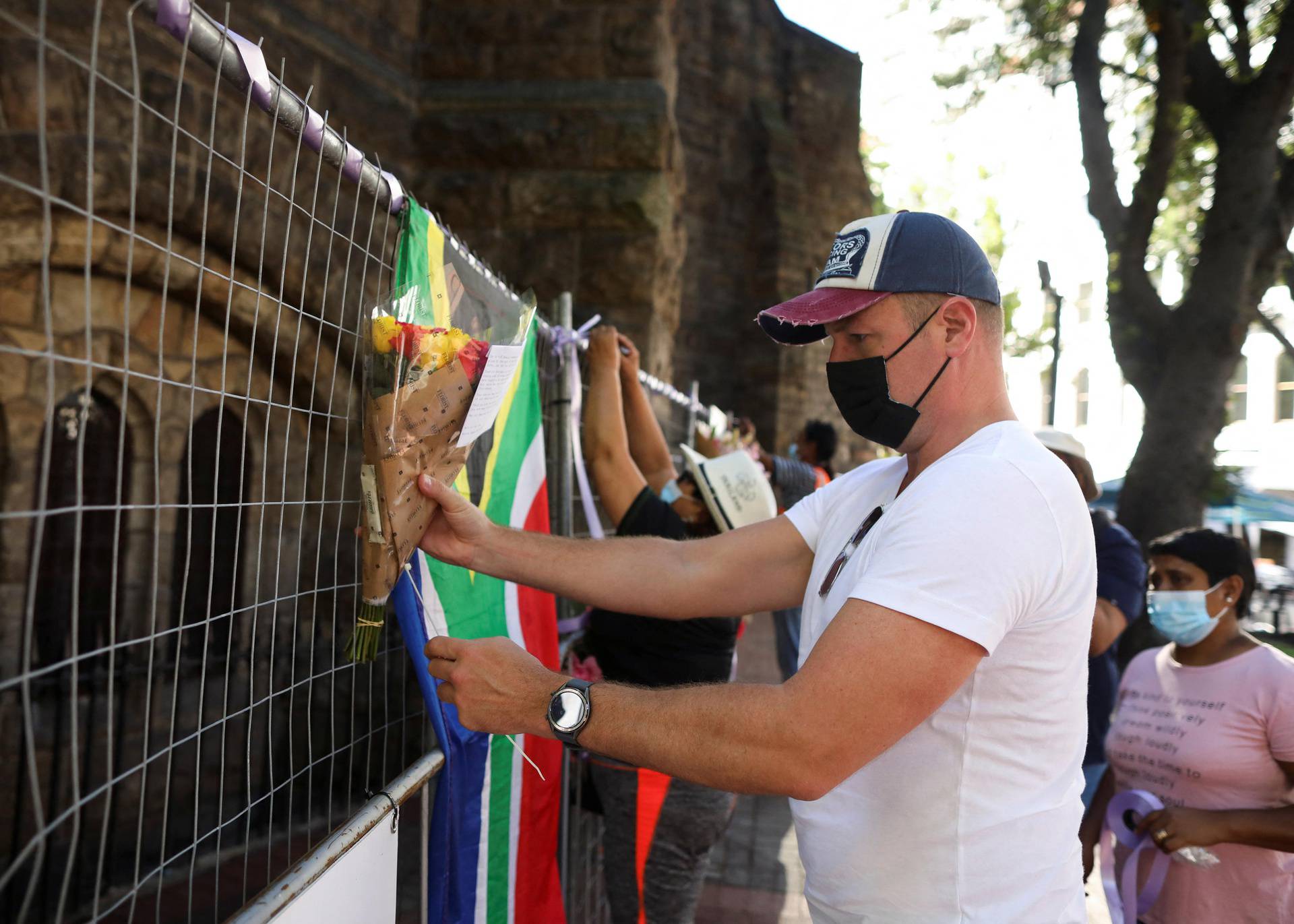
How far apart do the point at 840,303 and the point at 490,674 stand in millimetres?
955

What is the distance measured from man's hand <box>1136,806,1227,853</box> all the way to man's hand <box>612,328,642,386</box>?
7.26 ft

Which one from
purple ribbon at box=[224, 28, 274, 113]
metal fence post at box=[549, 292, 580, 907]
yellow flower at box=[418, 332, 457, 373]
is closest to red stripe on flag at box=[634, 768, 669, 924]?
metal fence post at box=[549, 292, 580, 907]

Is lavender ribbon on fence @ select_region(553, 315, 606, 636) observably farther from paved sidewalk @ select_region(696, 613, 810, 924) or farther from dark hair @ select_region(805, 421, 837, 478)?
dark hair @ select_region(805, 421, 837, 478)

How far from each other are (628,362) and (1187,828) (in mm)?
2307

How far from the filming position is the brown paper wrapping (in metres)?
1.58

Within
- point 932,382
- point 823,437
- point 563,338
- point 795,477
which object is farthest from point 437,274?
point 823,437

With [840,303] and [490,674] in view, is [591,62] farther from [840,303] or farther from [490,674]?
[490,674]

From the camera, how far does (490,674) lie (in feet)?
5.41

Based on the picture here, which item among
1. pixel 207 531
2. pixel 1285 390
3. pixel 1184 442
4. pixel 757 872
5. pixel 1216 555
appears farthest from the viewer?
pixel 1285 390

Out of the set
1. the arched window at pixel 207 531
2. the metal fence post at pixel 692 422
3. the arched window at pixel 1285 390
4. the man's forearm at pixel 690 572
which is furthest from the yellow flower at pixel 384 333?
the arched window at pixel 1285 390

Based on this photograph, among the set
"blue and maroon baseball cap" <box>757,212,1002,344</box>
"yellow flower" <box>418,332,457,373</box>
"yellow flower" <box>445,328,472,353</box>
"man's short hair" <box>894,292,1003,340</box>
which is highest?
"blue and maroon baseball cap" <box>757,212,1002,344</box>

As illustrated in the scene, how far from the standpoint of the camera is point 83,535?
4367 mm

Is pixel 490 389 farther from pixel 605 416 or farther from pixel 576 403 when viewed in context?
pixel 576 403

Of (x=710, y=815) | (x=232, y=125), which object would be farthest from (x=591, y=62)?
(x=710, y=815)
